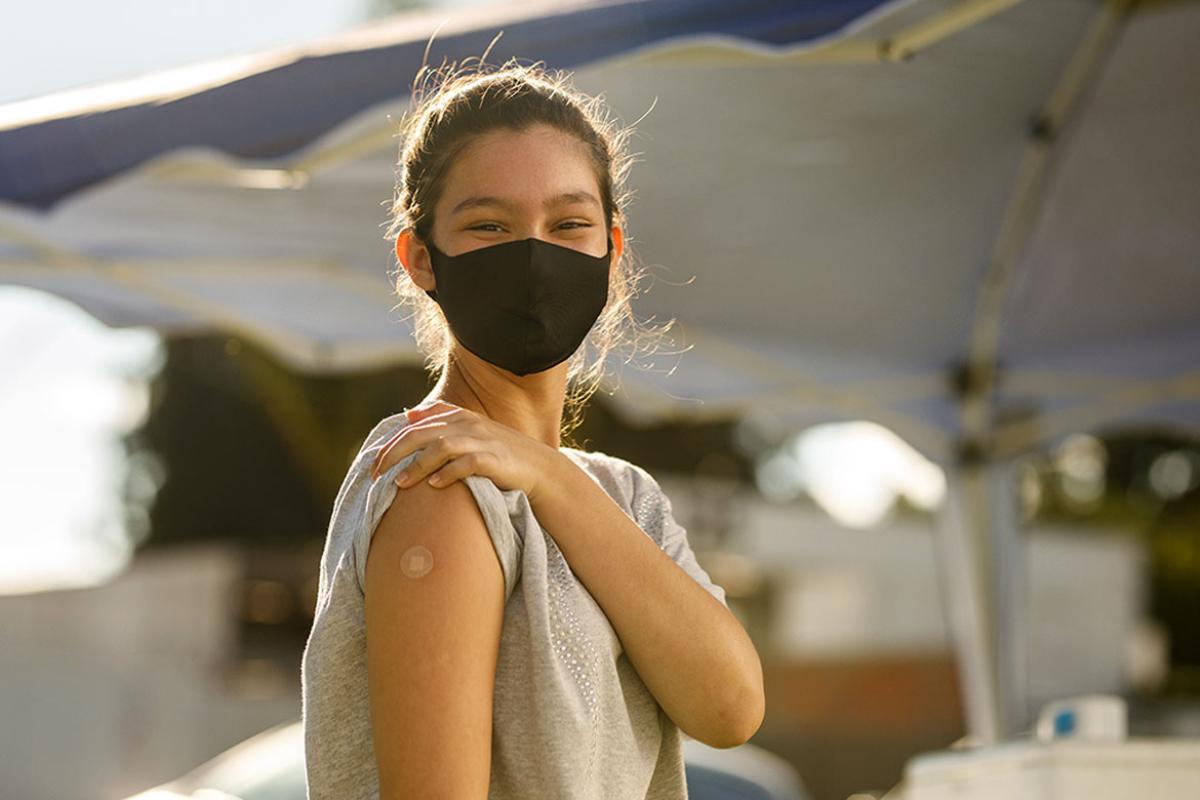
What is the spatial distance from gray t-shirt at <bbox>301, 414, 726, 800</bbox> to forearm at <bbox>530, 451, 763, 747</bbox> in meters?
0.02

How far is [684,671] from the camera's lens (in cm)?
155

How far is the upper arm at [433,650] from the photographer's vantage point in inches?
52.6

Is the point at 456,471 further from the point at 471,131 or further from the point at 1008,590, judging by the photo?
the point at 1008,590

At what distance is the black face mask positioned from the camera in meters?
1.60

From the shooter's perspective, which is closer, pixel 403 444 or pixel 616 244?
pixel 403 444

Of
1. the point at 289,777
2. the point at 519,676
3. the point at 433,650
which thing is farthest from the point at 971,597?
Result: the point at 433,650

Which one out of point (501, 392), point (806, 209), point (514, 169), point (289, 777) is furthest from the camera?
point (806, 209)

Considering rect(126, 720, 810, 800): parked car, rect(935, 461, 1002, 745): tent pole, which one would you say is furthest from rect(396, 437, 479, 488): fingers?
rect(935, 461, 1002, 745): tent pole

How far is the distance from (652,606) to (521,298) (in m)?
0.36

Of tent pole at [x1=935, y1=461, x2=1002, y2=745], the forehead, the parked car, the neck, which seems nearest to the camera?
the forehead

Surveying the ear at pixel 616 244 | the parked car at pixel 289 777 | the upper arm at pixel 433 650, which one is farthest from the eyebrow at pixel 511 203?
the parked car at pixel 289 777

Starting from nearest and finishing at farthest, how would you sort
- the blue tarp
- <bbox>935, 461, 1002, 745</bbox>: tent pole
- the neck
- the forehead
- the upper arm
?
the upper arm
the forehead
the neck
the blue tarp
<bbox>935, 461, 1002, 745</bbox>: tent pole

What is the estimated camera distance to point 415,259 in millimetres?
1675

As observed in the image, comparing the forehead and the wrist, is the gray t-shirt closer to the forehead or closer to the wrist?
the wrist
